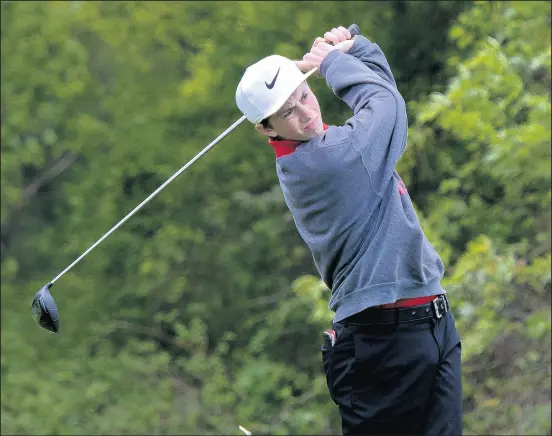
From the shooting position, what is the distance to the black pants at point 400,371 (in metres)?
3.11

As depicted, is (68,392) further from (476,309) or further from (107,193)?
(476,309)

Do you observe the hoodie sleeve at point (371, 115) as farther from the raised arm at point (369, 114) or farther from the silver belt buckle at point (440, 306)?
the silver belt buckle at point (440, 306)

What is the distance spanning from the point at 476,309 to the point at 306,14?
3.95 m

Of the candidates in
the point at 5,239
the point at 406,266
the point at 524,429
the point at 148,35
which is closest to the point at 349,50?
the point at 406,266

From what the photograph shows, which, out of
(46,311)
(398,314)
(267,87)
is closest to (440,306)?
(398,314)

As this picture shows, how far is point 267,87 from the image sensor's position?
2955 mm

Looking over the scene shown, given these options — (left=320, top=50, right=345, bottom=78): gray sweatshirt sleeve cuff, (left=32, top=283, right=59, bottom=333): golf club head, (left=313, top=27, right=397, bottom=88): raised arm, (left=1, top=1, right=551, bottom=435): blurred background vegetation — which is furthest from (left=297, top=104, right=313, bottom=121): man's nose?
(left=1, top=1, right=551, bottom=435): blurred background vegetation

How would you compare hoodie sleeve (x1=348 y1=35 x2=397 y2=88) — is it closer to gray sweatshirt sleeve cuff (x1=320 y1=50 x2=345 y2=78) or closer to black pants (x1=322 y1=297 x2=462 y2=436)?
gray sweatshirt sleeve cuff (x1=320 y1=50 x2=345 y2=78)

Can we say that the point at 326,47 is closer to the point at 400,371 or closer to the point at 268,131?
the point at 268,131

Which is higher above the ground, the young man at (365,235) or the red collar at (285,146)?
the red collar at (285,146)

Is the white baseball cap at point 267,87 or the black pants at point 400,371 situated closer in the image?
the white baseball cap at point 267,87

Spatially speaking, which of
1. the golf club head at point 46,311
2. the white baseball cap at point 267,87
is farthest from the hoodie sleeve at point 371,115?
the golf club head at point 46,311

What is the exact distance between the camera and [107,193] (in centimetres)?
1144

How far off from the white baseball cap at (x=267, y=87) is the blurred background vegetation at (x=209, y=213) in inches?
120
